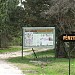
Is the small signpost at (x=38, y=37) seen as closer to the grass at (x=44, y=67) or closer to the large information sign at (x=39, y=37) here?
the large information sign at (x=39, y=37)

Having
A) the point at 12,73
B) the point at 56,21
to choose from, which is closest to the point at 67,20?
the point at 56,21

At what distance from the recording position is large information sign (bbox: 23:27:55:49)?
86.9ft

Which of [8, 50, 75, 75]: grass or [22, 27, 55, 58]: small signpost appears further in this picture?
[22, 27, 55, 58]: small signpost

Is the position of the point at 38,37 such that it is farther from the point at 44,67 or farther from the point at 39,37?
the point at 44,67

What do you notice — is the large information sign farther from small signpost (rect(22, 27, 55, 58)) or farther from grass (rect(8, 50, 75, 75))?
grass (rect(8, 50, 75, 75))

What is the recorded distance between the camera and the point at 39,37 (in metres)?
26.5

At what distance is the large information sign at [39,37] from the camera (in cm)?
2650

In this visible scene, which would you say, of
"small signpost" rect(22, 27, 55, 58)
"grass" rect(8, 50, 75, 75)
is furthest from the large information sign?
"grass" rect(8, 50, 75, 75)

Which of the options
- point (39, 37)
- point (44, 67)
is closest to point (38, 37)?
point (39, 37)

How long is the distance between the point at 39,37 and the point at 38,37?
0.28 ft

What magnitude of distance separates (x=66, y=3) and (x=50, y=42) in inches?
139

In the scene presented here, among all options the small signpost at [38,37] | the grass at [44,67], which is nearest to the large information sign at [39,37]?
the small signpost at [38,37]

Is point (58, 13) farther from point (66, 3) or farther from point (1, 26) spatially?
point (1, 26)

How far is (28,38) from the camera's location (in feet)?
87.2
